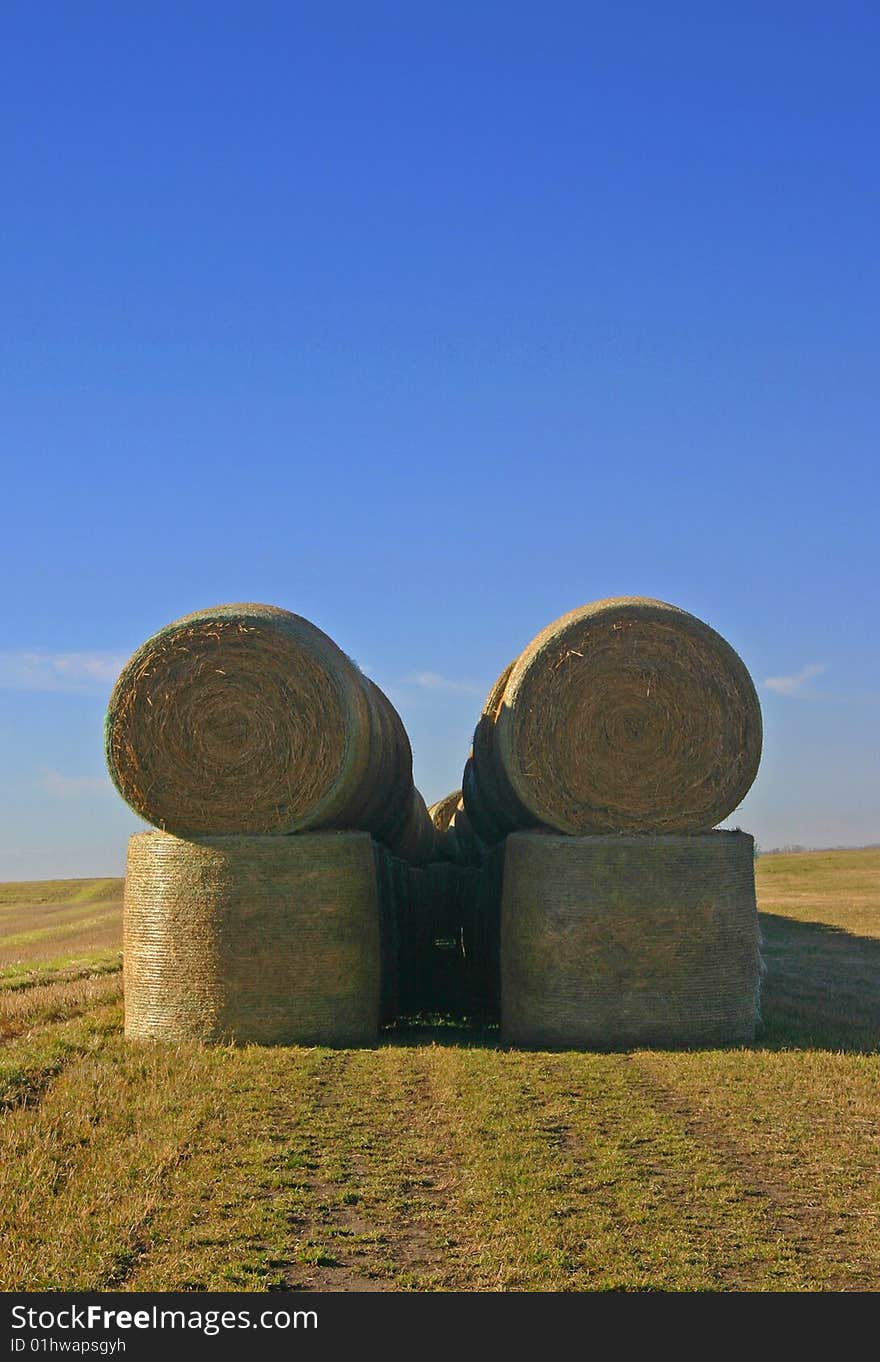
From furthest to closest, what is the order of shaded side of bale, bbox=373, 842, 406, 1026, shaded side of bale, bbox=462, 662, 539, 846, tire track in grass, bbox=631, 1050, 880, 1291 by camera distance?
shaded side of bale, bbox=373, 842, 406, 1026
shaded side of bale, bbox=462, 662, 539, 846
tire track in grass, bbox=631, 1050, 880, 1291

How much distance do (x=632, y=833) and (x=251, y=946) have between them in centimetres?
285

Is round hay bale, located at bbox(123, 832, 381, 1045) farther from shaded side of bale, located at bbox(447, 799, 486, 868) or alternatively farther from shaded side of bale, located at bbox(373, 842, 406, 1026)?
shaded side of bale, located at bbox(447, 799, 486, 868)

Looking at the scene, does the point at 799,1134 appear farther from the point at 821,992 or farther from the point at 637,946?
the point at 821,992

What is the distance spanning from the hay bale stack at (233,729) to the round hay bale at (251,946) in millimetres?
243

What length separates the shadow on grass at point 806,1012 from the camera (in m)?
9.03

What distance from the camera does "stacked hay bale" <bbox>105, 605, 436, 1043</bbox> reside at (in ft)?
29.5

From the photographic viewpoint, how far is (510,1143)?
6145 mm

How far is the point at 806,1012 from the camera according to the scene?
10203mm

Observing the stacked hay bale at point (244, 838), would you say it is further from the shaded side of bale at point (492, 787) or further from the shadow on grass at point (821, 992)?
the shadow on grass at point (821, 992)

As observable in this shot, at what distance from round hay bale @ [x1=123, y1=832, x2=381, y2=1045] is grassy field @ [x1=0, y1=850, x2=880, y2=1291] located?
350 millimetres

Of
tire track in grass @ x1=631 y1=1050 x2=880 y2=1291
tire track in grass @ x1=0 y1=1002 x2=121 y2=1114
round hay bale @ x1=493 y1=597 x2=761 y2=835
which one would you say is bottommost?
tire track in grass @ x1=631 y1=1050 x2=880 y2=1291

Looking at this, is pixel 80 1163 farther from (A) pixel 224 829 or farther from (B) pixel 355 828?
(B) pixel 355 828

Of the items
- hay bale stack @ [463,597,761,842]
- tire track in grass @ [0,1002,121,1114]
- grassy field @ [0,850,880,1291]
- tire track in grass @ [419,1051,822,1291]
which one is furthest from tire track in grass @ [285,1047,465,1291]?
hay bale stack @ [463,597,761,842]

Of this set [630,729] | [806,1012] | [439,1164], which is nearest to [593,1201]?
[439,1164]
